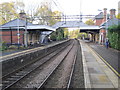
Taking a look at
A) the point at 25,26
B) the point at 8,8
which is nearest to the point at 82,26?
the point at 25,26

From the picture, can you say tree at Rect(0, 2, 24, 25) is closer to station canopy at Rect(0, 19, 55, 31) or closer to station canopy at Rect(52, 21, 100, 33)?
station canopy at Rect(0, 19, 55, 31)

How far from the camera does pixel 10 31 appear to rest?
32.2 metres

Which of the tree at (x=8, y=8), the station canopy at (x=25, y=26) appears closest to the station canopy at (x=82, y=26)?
the station canopy at (x=25, y=26)

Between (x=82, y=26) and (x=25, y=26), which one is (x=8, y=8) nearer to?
(x=25, y=26)

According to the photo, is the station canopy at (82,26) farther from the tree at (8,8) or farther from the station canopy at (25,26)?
the tree at (8,8)

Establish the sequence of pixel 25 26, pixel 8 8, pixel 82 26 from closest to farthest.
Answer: pixel 25 26
pixel 82 26
pixel 8 8

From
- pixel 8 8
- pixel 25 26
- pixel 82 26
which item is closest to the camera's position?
pixel 25 26

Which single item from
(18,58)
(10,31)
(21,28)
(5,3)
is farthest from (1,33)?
(18,58)

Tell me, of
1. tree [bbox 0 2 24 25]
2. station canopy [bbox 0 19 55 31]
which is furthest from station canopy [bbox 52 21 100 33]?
tree [bbox 0 2 24 25]

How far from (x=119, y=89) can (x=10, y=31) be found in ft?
96.0

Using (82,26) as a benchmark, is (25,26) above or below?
below

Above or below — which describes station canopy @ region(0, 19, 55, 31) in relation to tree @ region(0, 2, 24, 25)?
below

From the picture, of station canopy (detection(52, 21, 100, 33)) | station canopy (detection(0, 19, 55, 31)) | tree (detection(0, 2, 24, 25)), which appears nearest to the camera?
station canopy (detection(0, 19, 55, 31))

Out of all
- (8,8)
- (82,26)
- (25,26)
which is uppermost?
(8,8)
